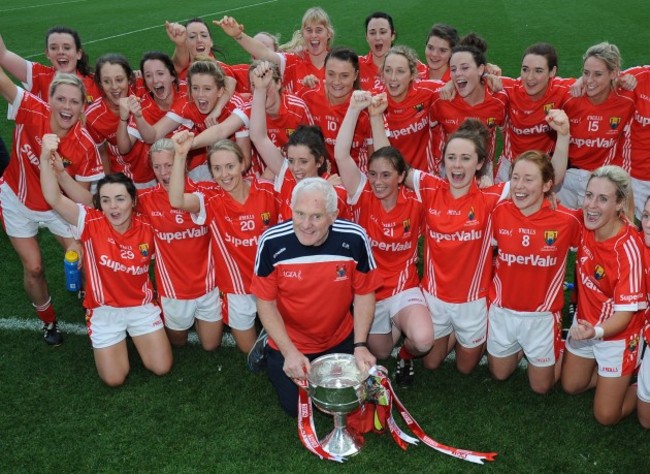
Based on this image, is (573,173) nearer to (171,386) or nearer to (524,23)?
(171,386)

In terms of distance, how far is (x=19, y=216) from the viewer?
5836 mm

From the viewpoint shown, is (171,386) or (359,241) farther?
(171,386)

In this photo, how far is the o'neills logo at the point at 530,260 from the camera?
16.0 feet

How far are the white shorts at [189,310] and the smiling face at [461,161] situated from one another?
2.15 metres

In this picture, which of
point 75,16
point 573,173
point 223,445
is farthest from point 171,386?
point 75,16

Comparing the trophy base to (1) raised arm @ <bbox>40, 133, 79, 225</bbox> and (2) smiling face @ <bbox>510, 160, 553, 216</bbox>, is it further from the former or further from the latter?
(1) raised arm @ <bbox>40, 133, 79, 225</bbox>

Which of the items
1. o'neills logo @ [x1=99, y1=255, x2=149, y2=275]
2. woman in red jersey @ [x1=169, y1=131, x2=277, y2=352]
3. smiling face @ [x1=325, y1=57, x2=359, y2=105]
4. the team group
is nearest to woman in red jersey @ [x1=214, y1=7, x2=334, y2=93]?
the team group

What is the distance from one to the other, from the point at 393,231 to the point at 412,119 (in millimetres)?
1634

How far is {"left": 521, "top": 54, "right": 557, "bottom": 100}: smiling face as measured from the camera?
6129mm

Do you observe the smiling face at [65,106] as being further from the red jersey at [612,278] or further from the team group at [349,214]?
the red jersey at [612,278]

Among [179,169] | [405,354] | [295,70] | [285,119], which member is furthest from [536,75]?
[179,169]

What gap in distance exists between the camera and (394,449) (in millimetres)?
4586

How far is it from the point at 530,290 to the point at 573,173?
1885mm

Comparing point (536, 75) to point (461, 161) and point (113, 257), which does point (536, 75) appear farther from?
point (113, 257)
